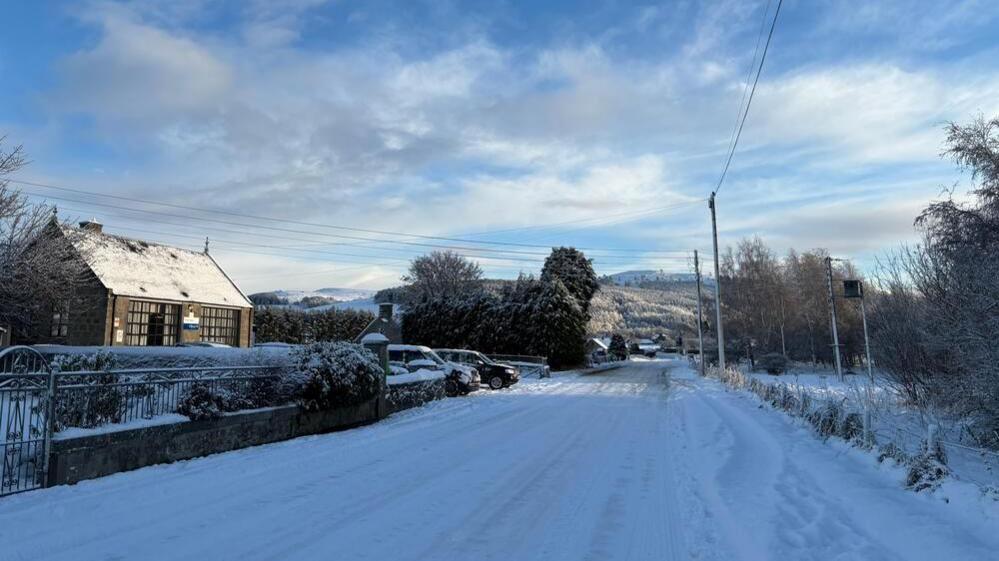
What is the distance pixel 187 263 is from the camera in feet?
133

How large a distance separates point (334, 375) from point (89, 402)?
540 centimetres

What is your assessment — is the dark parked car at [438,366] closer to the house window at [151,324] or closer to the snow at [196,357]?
the snow at [196,357]

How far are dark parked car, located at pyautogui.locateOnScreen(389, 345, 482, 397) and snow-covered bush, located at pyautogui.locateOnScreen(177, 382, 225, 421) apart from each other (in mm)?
12104

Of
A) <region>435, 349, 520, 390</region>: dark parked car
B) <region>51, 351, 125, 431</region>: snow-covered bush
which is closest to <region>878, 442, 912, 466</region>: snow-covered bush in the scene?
<region>51, 351, 125, 431</region>: snow-covered bush

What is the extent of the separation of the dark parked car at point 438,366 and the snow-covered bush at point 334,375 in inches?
298

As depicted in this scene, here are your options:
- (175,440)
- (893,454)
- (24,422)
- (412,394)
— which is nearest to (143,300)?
(412,394)

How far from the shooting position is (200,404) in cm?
1020

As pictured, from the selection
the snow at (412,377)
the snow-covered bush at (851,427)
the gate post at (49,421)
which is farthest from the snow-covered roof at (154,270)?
the snow-covered bush at (851,427)

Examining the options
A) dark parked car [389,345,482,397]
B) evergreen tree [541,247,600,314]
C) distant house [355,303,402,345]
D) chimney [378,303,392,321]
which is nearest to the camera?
dark parked car [389,345,482,397]

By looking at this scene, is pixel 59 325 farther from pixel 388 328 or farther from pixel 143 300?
pixel 388 328

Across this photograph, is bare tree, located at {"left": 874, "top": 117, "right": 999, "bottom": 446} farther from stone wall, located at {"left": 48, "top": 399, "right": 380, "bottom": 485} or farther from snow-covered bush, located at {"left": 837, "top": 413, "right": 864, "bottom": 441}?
stone wall, located at {"left": 48, "top": 399, "right": 380, "bottom": 485}

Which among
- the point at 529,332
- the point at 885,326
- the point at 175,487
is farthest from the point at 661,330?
the point at 175,487

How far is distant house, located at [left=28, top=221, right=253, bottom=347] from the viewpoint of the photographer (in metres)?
31.5

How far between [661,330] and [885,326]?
16699 cm
